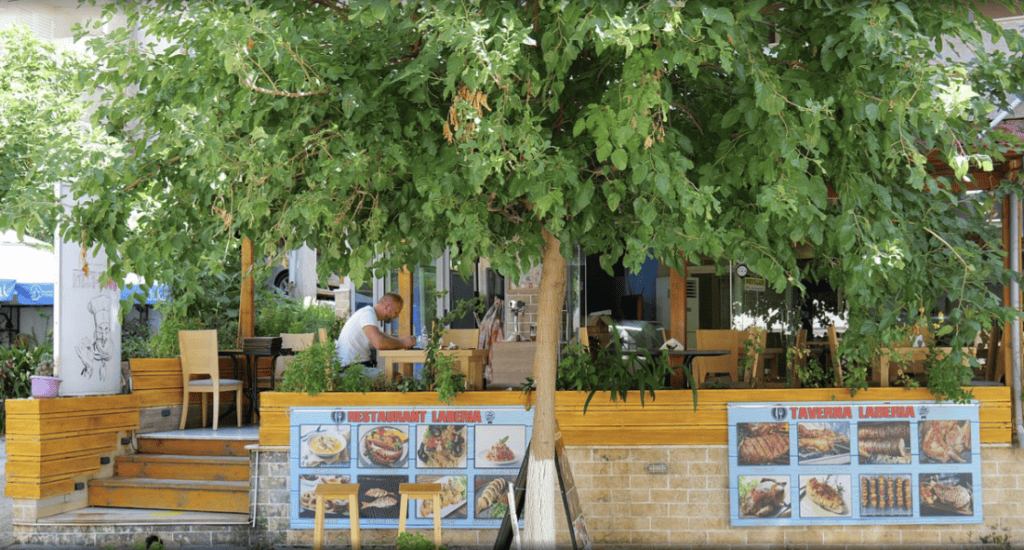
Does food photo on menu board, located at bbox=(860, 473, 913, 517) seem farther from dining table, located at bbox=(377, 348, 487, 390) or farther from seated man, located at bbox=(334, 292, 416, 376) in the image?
seated man, located at bbox=(334, 292, 416, 376)

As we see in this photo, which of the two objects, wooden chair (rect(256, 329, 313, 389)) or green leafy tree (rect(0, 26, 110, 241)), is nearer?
wooden chair (rect(256, 329, 313, 389))

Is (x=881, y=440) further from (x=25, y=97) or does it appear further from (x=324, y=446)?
(x=25, y=97)

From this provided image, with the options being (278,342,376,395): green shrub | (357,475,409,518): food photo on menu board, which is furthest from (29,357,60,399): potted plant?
(357,475,409,518): food photo on menu board

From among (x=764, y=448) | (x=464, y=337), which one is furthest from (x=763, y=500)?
(x=464, y=337)

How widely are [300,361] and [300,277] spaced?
25.3ft

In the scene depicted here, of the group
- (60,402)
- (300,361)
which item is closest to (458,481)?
(300,361)

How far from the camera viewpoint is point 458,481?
726 centimetres

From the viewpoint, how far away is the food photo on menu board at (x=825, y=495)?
708 cm

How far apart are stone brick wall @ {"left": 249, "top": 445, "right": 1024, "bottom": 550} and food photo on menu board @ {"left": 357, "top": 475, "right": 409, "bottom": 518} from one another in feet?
1.25

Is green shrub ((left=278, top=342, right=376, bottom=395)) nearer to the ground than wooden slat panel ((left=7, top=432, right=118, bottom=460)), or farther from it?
farther from it

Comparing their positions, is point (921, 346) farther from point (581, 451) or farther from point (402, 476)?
point (402, 476)

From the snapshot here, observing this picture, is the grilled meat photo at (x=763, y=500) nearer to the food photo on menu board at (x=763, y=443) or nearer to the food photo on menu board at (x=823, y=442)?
the food photo on menu board at (x=763, y=443)

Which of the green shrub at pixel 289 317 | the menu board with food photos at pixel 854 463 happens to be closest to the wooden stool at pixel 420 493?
the menu board with food photos at pixel 854 463

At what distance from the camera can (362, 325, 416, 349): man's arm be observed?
26.5 feet
